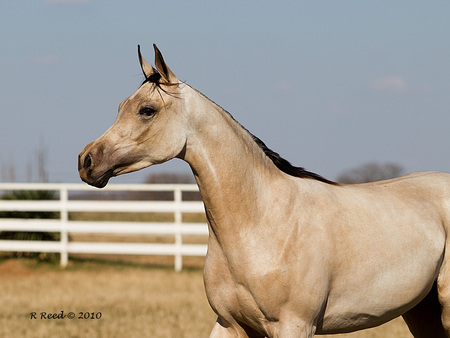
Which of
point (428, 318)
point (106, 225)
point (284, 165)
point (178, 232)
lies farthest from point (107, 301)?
point (284, 165)

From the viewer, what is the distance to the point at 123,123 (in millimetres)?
3535

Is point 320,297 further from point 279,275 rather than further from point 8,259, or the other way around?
point 8,259

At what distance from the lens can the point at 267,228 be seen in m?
3.70

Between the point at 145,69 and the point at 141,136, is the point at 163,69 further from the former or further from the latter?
the point at 141,136

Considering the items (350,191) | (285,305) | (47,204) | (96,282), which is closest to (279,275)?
(285,305)

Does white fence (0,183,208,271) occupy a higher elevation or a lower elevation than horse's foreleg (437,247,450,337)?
lower

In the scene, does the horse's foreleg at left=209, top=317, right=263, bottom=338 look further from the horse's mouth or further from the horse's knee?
the horse's mouth

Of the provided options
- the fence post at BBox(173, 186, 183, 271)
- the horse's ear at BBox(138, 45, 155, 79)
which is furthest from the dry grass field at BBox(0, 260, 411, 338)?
the horse's ear at BBox(138, 45, 155, 79)

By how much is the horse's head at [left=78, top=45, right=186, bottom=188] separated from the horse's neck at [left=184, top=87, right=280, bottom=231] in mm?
105

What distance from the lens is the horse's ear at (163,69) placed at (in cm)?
345

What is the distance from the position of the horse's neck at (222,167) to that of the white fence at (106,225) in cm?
924

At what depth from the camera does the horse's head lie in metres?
3.48

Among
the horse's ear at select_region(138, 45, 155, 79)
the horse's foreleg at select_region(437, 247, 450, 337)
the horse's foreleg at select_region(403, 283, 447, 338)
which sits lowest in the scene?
the horse's foreleg at select_region(403, 283, 447, 338)

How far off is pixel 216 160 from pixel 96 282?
861cm
